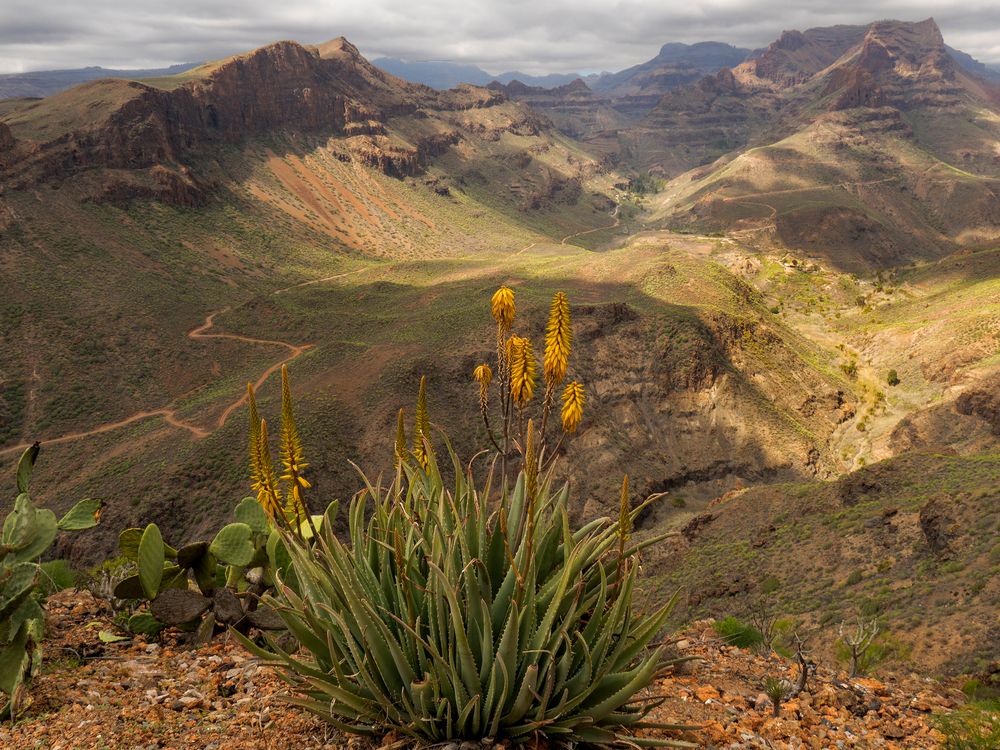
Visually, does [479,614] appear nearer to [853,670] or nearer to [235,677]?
[235,677]

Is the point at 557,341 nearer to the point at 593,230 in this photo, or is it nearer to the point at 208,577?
the point at 208,577

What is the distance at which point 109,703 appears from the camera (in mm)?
5453

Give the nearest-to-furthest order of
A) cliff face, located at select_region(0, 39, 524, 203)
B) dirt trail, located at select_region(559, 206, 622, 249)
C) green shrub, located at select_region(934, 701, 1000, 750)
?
1. green shrub, located at select_region(934, 701, 1000, 750)
2. cliff face, located at select_region(0, 39, 524, 203)
3. dirt trail, located at select_region(559, 206, 622, 249)

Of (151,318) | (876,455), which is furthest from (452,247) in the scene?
(876,455)

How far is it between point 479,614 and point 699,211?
565 ft

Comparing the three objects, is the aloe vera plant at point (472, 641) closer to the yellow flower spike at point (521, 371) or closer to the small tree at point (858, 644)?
the yellow flower spike at point (521, 371)

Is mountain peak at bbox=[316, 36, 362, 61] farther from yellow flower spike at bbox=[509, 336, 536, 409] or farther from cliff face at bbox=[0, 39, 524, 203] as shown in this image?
yellow flower spike at bbox=[509, 336, 536, 409]

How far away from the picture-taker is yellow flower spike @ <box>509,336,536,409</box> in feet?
23.8

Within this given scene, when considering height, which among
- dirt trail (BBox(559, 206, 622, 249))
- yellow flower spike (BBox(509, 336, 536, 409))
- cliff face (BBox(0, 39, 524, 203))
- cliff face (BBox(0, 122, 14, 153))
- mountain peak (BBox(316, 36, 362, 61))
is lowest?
yellow flower spike (BBox(509, 336, 536, 409))

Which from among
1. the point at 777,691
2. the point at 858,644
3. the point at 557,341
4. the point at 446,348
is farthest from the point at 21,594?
the point at 446,348

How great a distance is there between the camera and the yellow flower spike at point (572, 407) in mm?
7527

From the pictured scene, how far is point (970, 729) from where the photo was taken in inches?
244

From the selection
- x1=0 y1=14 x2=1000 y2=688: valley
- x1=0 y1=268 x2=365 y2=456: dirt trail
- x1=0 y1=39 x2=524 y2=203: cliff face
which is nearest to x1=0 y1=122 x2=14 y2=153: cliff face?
x1=0 y1=39 x2=524 y2=203: cliff face

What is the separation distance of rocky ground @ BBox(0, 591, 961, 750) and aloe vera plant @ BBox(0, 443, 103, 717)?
265mm
